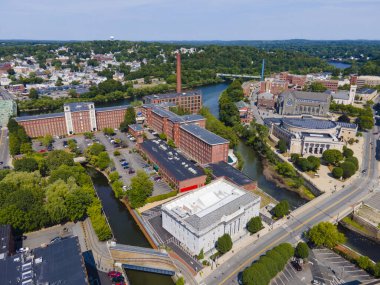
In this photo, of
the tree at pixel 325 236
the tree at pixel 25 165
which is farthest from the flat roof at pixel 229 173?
the tree at pixel 25 165

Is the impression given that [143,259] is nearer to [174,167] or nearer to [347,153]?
[174,167]

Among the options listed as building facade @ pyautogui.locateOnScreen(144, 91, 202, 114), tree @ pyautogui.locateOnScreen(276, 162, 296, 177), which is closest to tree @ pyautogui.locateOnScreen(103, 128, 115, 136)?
building facade @ pyautogui.locateOnScreen(144, 91, 202, 114)

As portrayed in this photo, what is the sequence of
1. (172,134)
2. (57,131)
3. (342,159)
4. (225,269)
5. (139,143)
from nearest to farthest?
(225,269) < (342,159) < (139,143) < (172,134) < (57,131)

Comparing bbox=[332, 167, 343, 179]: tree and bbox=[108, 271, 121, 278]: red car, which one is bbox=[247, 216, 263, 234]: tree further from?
bbox=[332, 167, 343, 179]: tree

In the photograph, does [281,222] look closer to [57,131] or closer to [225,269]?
[225,269]

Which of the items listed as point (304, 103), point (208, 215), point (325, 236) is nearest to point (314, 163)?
point (325, 236)

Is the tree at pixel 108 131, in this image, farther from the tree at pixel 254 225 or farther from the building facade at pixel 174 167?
the tree at pixel 254 225

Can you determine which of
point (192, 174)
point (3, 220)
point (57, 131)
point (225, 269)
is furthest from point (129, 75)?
point (225, 269)
